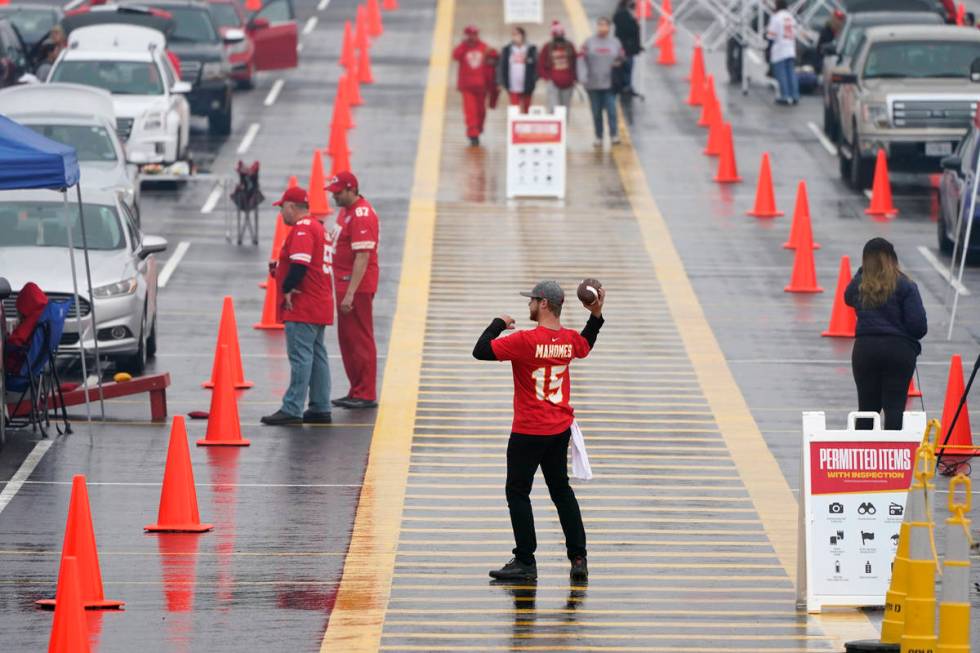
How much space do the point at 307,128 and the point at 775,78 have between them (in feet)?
29.0

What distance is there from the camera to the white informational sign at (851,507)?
1165 cm

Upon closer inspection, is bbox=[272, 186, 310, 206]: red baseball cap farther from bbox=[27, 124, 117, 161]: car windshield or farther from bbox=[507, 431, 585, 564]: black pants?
bbox=[27, 124, 117, 161]: car windshield

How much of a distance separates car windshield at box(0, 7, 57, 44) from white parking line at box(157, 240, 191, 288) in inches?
572

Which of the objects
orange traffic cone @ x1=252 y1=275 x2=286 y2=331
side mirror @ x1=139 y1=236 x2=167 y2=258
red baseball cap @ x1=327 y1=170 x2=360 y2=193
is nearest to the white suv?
orange traffic cone @ x1=252 y1=275 x2=286 y2=331

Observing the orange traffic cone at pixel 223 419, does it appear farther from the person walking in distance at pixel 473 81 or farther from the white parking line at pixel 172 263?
the person walking in distance at pixel 473 81

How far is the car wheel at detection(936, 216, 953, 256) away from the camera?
25.4 metres

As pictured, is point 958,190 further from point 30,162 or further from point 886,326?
point 30,162

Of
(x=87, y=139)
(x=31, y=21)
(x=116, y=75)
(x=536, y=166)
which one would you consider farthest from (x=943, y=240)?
(x=31, y=21)

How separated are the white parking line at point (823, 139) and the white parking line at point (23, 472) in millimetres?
19382

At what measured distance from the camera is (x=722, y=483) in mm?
15148

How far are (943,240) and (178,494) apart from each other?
14.2m

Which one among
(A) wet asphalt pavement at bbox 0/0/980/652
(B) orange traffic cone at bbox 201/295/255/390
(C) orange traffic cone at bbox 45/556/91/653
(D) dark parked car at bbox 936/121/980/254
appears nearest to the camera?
(C) orange traffic cone at bbox 45/556/91/653

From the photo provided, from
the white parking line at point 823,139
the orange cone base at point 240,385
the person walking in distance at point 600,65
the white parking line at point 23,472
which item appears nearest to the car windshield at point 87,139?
the orange cone base at point 240,385

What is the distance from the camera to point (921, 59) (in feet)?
100
